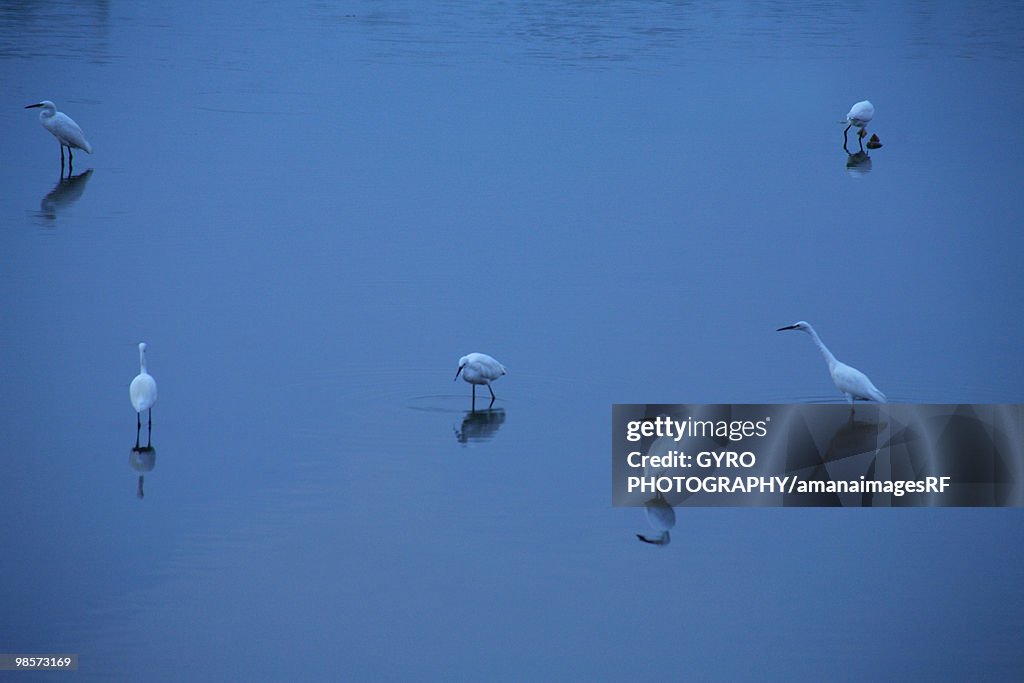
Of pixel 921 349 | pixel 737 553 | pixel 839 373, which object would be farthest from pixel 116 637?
pixel 921 349

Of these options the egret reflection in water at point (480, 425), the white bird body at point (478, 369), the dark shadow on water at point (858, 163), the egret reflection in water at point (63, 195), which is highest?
the dark shadow on water at point (858, 163)

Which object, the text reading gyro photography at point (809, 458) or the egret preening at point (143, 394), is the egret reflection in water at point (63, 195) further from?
the text reading gyro photography at point (809, 458)

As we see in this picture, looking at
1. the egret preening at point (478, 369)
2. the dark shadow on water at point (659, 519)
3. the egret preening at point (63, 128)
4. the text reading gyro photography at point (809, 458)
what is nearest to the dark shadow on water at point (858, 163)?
the text reading gyro photography at point (809, 458)

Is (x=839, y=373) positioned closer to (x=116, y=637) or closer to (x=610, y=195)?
(x=116, y=637)

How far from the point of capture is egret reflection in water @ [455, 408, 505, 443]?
11266mm

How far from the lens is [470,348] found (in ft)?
43.4

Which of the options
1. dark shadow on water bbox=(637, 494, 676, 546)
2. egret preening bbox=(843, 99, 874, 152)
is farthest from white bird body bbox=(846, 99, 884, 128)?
dark shadow on water bbox=(637, 494, 676, 546)

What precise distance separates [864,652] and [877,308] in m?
7.21

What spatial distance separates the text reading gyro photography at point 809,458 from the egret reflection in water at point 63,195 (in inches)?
345

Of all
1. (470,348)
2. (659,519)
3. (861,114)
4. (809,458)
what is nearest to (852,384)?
(809,458)

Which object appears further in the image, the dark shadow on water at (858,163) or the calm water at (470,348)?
the dark shadow on water at (858,163)

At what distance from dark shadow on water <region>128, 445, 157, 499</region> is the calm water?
56 millimetres

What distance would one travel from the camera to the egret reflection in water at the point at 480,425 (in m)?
11.3

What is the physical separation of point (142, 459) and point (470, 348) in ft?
11.6
